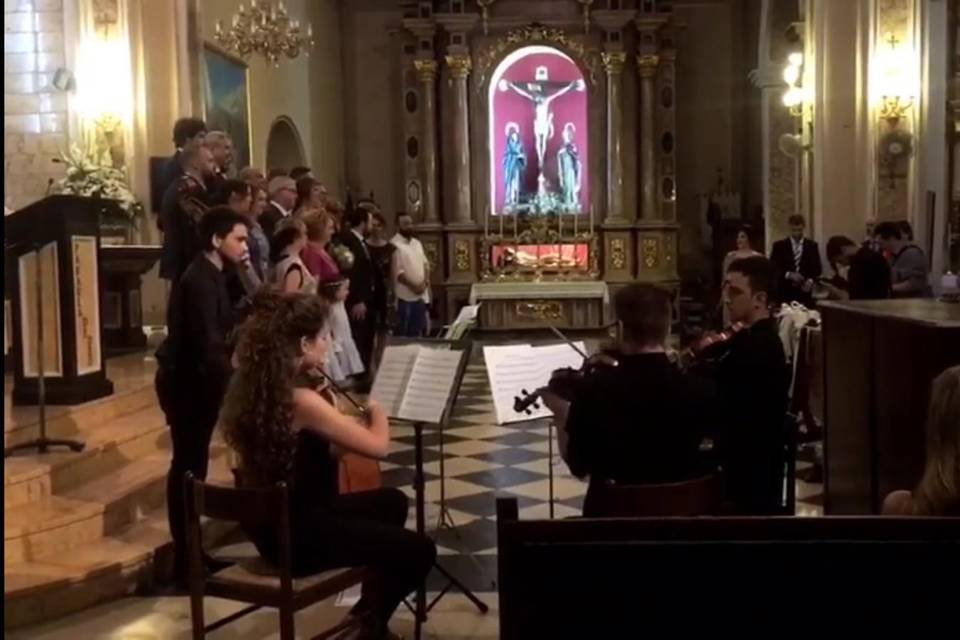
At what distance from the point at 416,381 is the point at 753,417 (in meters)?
1.18

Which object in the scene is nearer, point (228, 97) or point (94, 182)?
point (94, 182)

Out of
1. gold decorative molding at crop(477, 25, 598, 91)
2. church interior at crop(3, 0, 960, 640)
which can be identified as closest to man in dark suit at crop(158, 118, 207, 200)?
church interior at crop(3, 0, 960, 640)

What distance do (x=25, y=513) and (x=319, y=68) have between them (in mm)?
11158

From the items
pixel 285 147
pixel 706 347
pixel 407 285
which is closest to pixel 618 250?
pixel 285 147

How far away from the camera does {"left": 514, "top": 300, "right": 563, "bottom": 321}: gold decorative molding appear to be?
588 inches

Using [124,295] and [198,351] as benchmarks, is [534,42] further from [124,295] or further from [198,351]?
[198,351]

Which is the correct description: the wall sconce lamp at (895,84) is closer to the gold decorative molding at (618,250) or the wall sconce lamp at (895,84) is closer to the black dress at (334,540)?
the gold decorative molding at (618,250)

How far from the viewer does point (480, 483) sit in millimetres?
6535

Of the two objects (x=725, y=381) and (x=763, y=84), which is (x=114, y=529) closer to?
(x=725, y=381)

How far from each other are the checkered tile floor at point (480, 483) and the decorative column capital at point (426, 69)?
757 cm

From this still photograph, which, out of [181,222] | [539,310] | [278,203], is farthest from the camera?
[539,310]

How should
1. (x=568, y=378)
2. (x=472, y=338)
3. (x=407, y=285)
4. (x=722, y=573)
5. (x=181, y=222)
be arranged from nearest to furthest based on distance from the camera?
(x=722, y=573) → (x=568, y=378) → (x=181, y=222) → (x=472, y=338) → (x=407, y=285)

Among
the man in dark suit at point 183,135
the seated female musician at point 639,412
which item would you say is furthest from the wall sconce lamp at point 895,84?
the seated female musician at point 639,412

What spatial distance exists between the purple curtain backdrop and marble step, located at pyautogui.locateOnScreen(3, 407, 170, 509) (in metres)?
9.72
